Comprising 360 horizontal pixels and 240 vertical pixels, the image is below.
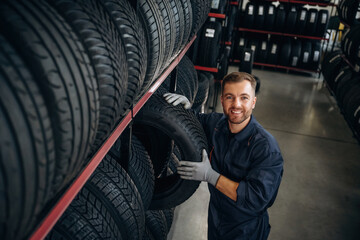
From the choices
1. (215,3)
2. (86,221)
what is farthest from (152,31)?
(215,3)

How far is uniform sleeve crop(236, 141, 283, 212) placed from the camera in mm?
1792

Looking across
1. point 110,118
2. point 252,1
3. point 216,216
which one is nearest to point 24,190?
point 110,118

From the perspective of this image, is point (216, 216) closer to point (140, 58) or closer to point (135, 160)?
point (135, 160)

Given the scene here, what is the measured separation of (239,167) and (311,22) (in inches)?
289

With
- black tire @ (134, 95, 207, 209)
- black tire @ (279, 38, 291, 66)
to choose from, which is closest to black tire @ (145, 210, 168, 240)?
black tire @ (134, 95, 207, 209)

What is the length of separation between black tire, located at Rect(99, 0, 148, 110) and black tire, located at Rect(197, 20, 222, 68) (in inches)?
141

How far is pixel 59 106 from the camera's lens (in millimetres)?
696

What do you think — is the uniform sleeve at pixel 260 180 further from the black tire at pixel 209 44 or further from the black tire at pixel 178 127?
the black tire at pixel 209 44

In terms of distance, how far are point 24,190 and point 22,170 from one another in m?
0.05

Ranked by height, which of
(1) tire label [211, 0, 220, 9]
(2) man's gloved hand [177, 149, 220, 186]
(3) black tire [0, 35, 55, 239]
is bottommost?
(2) man's gloved hand [177, 149, 220, 186]

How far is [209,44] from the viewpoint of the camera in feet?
15.6

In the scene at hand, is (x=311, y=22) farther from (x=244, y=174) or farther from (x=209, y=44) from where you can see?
(x=244, y=174)

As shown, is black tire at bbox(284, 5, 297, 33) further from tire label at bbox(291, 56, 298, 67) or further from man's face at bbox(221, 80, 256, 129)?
man's face at bbox(221, 80, 256, 129)

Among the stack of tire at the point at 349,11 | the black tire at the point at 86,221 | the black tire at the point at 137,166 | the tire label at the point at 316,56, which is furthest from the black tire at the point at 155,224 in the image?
the tire label at the point at 316,56
